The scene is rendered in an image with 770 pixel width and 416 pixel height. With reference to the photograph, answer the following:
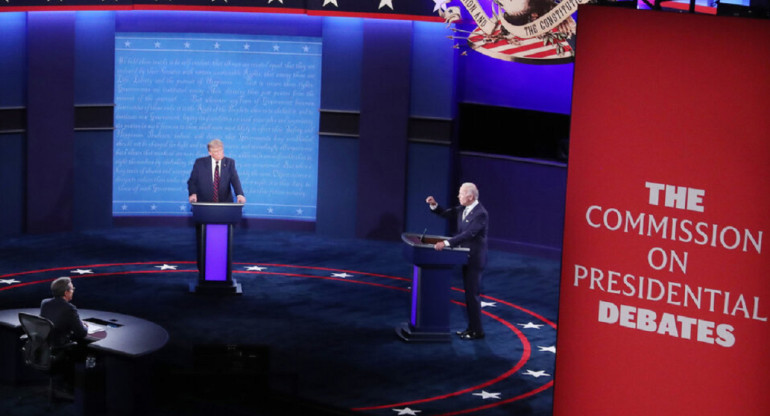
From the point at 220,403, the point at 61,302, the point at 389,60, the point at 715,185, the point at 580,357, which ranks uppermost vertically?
the point at 389,60

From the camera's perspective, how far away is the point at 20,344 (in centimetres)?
884

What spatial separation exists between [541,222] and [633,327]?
11.0 metres

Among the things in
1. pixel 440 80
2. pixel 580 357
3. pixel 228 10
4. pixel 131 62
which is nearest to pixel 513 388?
pixel 580 357

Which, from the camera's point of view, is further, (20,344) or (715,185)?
(20,344)

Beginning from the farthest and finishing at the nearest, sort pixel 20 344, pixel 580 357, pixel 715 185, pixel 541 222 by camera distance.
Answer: pixel 541 222 → pixel 20 344 → pixel 580 357 → pixel 715 185

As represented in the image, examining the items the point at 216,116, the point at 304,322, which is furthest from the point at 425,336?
the point at 216,116

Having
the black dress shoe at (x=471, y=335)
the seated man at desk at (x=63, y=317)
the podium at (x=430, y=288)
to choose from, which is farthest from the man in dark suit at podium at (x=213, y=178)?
the seated man at desk at (x=63, y=317)

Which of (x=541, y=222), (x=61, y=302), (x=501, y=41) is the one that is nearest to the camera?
(x=61, y=302)

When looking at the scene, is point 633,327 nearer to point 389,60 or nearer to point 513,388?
point 513,388

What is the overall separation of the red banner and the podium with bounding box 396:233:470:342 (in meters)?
6.40

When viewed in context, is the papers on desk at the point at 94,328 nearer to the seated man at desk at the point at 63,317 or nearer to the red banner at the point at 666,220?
the seated man at desk at the point at 63,317

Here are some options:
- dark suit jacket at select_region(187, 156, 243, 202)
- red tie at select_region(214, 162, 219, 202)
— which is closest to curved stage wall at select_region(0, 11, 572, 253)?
dark suit jacket at select_region(187, 156, 243, 202)

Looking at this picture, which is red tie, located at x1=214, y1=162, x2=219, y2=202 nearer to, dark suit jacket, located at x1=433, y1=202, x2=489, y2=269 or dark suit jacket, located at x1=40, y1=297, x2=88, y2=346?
dark suit jacket, located at x1=433, y1=202, x2=489, y2=269

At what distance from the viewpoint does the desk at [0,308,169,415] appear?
26.8ft
